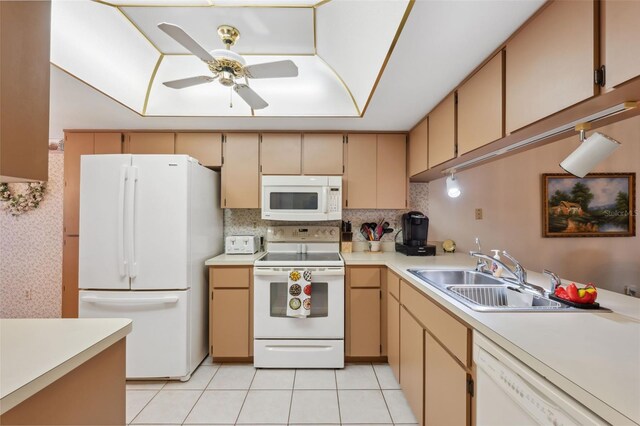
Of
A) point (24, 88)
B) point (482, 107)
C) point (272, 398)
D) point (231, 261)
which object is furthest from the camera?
point (231, 261)

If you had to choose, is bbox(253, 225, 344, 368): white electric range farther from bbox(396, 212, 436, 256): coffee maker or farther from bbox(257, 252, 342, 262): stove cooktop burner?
bbox(396, 212, 436, 256): coffee maker

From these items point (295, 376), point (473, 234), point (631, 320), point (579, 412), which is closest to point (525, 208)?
point (473, 234)

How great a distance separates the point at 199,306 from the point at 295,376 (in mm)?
1017

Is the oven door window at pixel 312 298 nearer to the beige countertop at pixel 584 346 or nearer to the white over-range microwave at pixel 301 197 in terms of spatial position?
the white over-range microwave at pixel 301 197

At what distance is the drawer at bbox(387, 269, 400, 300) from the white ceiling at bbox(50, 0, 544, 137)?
4.43ft

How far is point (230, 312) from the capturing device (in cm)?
230

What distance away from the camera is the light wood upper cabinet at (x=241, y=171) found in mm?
2668

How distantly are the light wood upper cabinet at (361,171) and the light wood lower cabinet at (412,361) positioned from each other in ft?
3.92

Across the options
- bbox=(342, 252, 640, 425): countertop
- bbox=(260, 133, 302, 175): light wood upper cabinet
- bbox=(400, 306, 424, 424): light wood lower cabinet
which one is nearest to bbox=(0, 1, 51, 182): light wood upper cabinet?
bbox=(342, 252, 640, 425): countertop

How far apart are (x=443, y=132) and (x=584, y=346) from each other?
61.0 inches

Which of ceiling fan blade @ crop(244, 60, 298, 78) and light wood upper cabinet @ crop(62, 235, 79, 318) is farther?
light wood upper cabinet @ crop(62, 235, 79, 318)

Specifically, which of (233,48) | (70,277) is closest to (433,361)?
(233,48)

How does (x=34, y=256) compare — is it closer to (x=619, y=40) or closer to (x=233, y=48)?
(x=233, y=48)

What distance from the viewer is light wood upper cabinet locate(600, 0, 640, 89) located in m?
0.78
